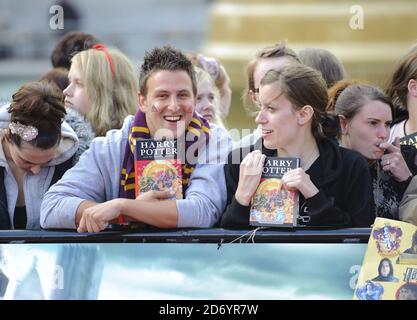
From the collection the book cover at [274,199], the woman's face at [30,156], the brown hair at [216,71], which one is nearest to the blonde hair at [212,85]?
the brown hair at [216,71]

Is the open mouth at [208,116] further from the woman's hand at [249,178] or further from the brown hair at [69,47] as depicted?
the woman's hand at [249,178]

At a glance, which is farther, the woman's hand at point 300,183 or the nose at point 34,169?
the nose at point 34,169

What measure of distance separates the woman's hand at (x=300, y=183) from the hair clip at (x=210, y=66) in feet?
6.79

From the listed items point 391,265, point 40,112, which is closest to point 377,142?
point 391,265

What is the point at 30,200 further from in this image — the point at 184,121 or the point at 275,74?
the point at 275,74

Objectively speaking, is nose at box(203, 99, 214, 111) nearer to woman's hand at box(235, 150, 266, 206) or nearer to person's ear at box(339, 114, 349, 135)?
person's ear at box(339, 114, 349, 135)

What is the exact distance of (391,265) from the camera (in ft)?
11.9

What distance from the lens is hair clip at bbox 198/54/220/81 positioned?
5762mm

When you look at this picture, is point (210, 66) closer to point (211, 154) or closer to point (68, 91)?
point (68, 91)

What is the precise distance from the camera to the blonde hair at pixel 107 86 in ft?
16.3

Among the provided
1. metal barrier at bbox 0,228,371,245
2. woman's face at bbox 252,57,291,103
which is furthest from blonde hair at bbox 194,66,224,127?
metal barrier at bbox 0,228,371,245

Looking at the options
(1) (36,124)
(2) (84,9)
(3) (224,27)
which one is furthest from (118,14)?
(1) (36,124)

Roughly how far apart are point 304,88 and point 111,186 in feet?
2.77

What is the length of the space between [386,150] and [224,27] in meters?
6.60
